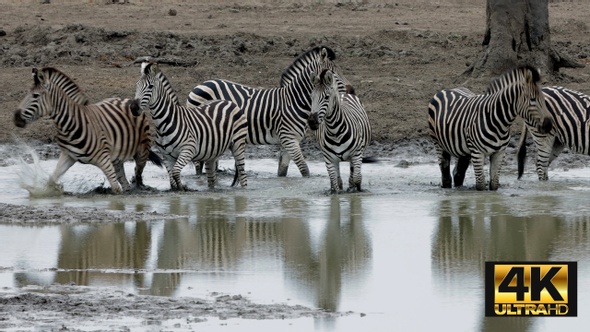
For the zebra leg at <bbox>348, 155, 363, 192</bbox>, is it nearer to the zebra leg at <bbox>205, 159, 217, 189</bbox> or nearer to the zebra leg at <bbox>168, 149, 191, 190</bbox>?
the zebra leg at <bbox>205, 159, 217, 189</bbox>

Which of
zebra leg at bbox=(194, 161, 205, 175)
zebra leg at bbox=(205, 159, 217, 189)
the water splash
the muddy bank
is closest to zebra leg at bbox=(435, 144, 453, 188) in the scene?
zebra leg at bbox=(205, 159, 217, 189)

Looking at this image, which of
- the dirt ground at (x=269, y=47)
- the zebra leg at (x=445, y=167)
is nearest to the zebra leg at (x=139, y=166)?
the dirt ground at (x=269, y=47)

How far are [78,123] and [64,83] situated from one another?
0.50 meters

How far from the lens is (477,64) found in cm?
1914

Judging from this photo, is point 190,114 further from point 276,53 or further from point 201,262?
point 276,53

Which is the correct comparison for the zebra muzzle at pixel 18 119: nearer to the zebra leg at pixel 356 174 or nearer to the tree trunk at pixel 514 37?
the zebra leg at pixel 356 174

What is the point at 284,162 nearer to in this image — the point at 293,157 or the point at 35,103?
the point at 293,157

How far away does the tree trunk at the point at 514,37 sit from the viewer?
18812 mm

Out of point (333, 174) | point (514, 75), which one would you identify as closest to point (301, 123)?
point (333, 174)

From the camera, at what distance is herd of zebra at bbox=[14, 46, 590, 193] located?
1317 cm

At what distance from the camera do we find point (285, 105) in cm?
1476

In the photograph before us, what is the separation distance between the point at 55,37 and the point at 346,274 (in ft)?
43.2

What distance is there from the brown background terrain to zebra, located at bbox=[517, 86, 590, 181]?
93.9 inches

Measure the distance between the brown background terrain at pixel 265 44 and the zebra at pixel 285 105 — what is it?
1864 mm
